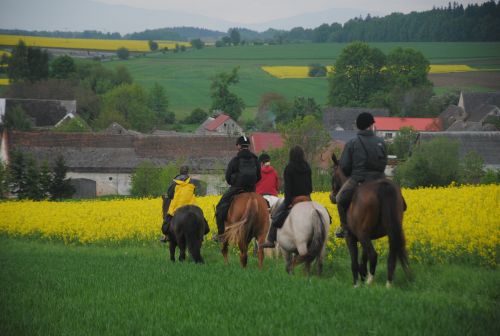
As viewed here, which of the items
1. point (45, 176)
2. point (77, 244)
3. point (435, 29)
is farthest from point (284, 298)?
point (435, 29)

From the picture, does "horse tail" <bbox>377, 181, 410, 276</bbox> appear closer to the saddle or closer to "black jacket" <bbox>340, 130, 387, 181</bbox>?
"black jacket" <bbox>340, 130, 387, 181</bbox>

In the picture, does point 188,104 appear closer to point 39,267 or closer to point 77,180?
point 77,180

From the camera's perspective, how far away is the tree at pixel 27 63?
15188 centimetres

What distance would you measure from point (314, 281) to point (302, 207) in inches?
75.2

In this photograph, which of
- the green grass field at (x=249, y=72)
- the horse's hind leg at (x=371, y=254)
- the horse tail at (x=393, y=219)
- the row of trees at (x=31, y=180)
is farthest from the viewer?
the green grass field at (x=249, y=72)

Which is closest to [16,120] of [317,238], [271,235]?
[271,235]

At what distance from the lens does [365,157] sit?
14039 mm

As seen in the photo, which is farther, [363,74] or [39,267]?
[363,74]

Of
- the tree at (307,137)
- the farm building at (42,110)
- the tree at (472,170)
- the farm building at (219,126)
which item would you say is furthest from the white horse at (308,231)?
the farm building at (42,110)

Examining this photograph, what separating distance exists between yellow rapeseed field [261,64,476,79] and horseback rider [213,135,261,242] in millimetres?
137812

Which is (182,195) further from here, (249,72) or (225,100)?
(249,72)

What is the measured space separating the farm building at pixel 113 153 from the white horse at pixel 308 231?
165 feet

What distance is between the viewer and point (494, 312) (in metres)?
10.3

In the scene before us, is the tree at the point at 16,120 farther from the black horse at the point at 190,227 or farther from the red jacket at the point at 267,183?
the black horse at the point at 190,227
